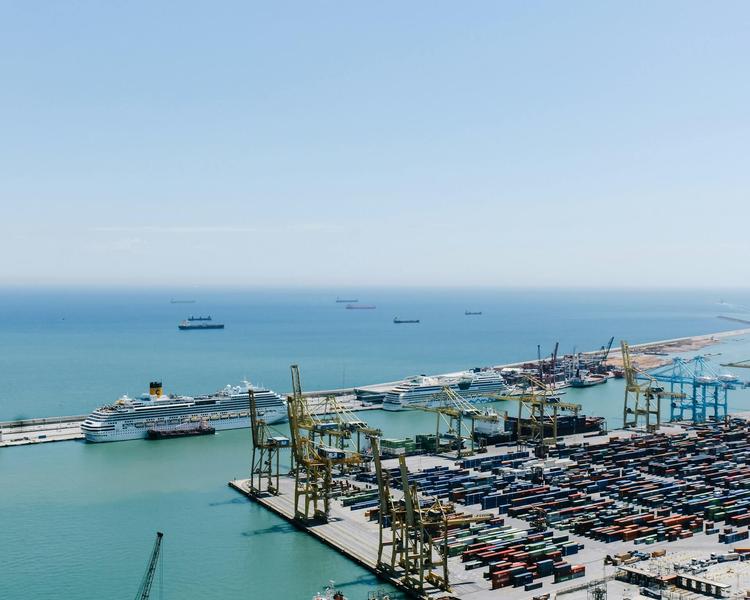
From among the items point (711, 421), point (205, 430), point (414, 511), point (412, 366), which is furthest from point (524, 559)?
point (412, 366)

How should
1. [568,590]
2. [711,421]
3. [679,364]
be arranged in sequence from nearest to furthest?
[568,590]
[711,421]
[679,364]

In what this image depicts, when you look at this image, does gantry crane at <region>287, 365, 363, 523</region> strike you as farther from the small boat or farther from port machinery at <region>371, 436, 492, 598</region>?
the small boat

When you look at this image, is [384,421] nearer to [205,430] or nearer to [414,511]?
[205,430]

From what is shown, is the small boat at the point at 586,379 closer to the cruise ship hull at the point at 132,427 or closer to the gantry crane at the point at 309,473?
the cruise ship hull at the point at 132,427

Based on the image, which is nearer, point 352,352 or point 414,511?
point 414,511

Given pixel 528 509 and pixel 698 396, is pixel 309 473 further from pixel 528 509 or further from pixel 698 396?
pixel 698 396

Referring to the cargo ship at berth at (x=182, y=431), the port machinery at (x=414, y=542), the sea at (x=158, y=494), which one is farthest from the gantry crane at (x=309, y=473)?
the cargo ship at berth at (x=182, y=431)

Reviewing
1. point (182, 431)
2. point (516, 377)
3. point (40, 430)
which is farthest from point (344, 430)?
point (516, 377)
